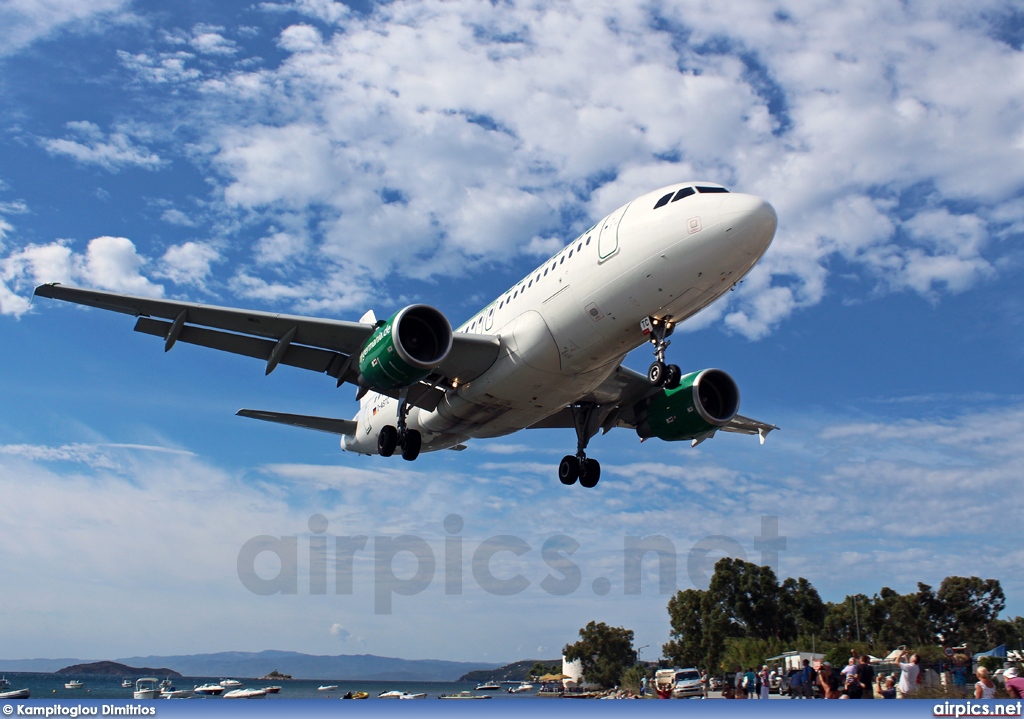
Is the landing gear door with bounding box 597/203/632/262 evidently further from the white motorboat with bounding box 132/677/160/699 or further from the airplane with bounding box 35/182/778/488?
the white motorboat with bounding box 132/677/160/699

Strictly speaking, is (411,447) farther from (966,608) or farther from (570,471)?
(966,608)

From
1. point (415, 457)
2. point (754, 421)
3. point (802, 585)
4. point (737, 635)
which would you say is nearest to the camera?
point (415, 457)

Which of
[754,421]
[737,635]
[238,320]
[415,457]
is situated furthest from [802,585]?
[238,320]

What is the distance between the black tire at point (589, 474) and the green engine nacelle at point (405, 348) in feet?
26.4

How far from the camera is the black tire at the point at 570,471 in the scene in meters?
25.5

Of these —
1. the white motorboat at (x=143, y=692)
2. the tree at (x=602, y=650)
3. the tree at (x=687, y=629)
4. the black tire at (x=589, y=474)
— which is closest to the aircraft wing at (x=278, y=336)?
the black tire at (x=589, y=474)

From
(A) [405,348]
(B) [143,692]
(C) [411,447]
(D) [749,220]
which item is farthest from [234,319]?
(B) [143,692]

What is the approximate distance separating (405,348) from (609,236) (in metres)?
5.55

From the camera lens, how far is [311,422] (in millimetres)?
27688

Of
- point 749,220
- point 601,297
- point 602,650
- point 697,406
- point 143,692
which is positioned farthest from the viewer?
point 602,650

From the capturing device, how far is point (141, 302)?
1970 centimetres

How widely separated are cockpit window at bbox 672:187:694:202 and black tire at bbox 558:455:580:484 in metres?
11.0

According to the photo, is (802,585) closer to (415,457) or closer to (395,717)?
(415,457)

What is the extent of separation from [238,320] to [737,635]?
62.9 meters
